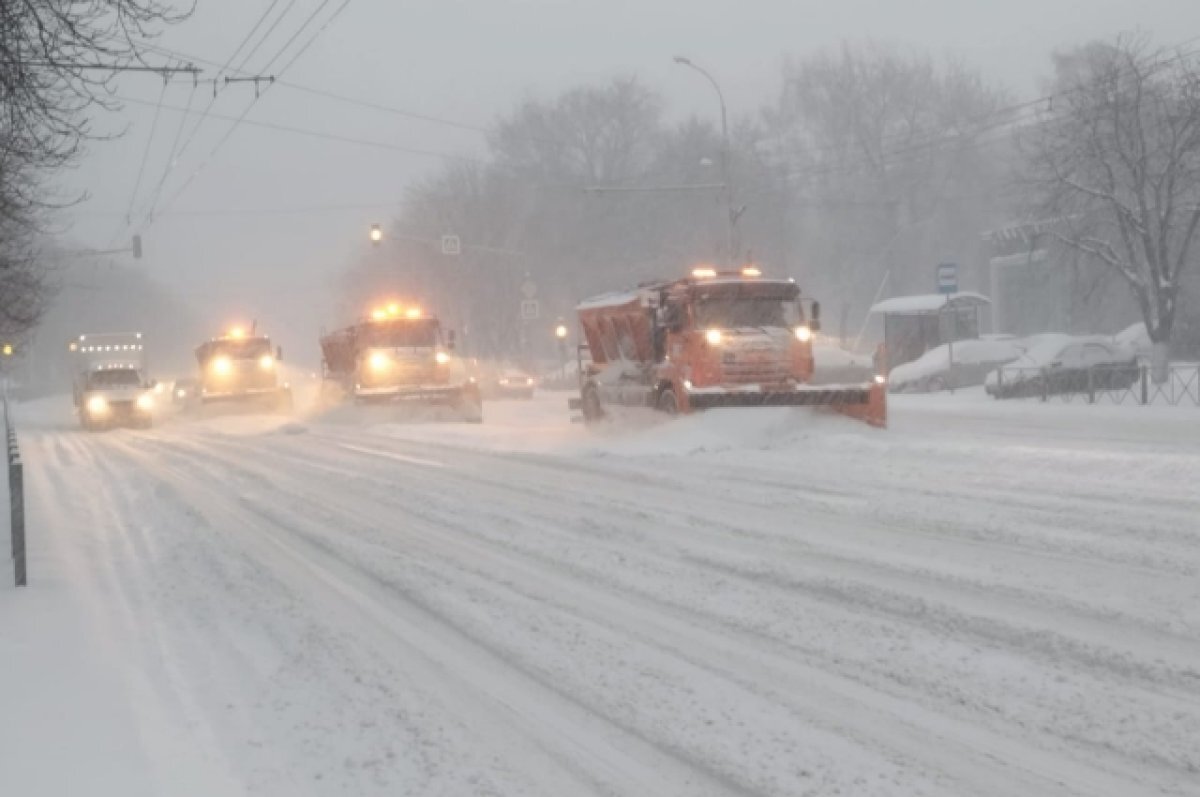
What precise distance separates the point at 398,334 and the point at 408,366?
1091 mm

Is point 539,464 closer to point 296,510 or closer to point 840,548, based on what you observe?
point 296,510

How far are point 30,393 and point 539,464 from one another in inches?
3297

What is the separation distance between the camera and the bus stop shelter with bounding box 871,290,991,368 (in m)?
45.9

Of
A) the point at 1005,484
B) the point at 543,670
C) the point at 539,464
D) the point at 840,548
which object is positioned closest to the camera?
the point at 543,670

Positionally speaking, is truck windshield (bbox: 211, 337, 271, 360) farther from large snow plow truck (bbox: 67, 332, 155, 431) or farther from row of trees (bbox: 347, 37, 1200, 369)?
row of trees (bbox: 347, 37, 1200, 369)

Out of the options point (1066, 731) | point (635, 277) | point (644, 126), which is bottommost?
point (1066, 731)

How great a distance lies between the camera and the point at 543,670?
24.0 ft

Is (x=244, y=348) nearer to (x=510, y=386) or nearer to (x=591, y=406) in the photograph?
(x=510, y=386)

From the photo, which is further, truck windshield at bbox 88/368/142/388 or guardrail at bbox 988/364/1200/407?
truck windshield at bbox 88/368/142/388

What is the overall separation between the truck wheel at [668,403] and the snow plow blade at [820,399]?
2.50 feet

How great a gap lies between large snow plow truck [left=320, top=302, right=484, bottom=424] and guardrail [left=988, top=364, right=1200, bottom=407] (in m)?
14.4

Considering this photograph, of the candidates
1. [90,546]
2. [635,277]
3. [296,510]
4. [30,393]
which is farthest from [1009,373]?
[30,393]

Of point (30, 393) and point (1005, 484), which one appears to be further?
point (30, 393)

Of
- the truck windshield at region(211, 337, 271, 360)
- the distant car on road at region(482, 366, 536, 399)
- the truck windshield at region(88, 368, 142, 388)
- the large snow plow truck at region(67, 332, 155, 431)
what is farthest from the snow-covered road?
the distant car on road at region(482, 366, 536, 399)
